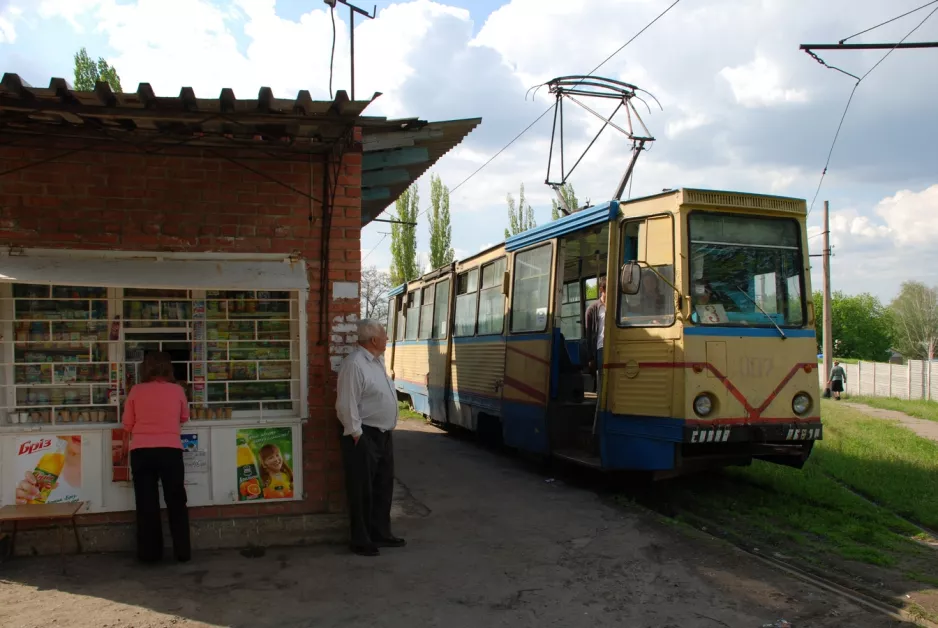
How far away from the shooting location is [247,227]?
264 inches

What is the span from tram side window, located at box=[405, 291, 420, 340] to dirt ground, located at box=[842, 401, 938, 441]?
35.0 ft

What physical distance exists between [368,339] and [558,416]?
4038mm

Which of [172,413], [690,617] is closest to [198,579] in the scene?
[172,413]

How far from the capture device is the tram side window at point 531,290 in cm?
1027

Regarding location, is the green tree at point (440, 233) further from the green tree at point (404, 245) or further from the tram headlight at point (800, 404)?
the tram headlight at point (800, 404)

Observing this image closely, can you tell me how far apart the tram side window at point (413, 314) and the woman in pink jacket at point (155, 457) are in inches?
425

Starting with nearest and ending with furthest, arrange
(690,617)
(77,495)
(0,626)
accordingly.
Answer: (0,626) < (690,617) < (77,495)

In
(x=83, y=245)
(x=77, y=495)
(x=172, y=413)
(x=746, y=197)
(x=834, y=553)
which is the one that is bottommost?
(x=834, y=553)

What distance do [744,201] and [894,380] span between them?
29.0 m

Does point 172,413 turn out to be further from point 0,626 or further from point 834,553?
point 834,553

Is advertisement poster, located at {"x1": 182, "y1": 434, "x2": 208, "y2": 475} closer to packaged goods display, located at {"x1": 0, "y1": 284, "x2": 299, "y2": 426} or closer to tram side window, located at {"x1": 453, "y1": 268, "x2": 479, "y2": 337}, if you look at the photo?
packaged goods display, located at {"x1": 0, "y1": 284, "x2": 299, "y2": 426}

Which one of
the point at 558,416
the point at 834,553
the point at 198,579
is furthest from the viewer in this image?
the point at 558,416

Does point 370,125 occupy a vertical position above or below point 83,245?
above

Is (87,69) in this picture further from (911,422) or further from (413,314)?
(911,422)
